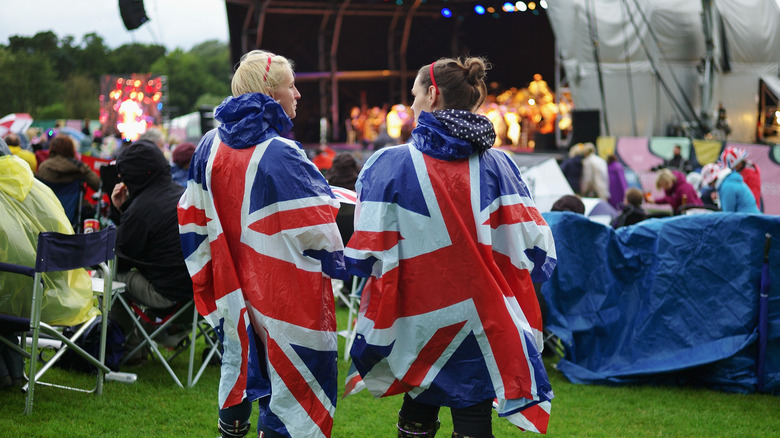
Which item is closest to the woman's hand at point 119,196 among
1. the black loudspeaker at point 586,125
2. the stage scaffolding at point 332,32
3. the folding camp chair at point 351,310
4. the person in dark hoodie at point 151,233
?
the person in dark hoodie at point 151,233

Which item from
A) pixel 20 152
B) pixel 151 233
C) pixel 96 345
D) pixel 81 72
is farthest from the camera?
pixel 81 72

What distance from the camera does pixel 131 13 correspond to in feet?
44.1

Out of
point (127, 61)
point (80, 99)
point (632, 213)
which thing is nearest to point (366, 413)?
point (632, 213)

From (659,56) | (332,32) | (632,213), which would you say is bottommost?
(632,213)

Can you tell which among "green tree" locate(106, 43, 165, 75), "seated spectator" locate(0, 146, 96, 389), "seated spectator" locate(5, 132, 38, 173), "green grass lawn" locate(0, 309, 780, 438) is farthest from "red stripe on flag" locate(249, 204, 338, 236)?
"green tree" locate(106, 43, 165, 75)

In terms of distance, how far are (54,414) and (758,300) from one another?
154 inches

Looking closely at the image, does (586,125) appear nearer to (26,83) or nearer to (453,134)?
(453,134)

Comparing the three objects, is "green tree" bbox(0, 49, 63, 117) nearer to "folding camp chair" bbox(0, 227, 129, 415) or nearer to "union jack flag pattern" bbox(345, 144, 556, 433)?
"folding camp chair" bbox(0, 227, 129, 415)

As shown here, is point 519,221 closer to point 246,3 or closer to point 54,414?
point 54,414

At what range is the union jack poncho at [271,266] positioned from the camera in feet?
8.15

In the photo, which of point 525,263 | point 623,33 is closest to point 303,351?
point 525,263

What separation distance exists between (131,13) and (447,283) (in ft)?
41.3

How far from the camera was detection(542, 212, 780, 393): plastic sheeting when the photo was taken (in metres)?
4.50

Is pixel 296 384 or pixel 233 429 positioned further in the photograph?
pixel 233 429
